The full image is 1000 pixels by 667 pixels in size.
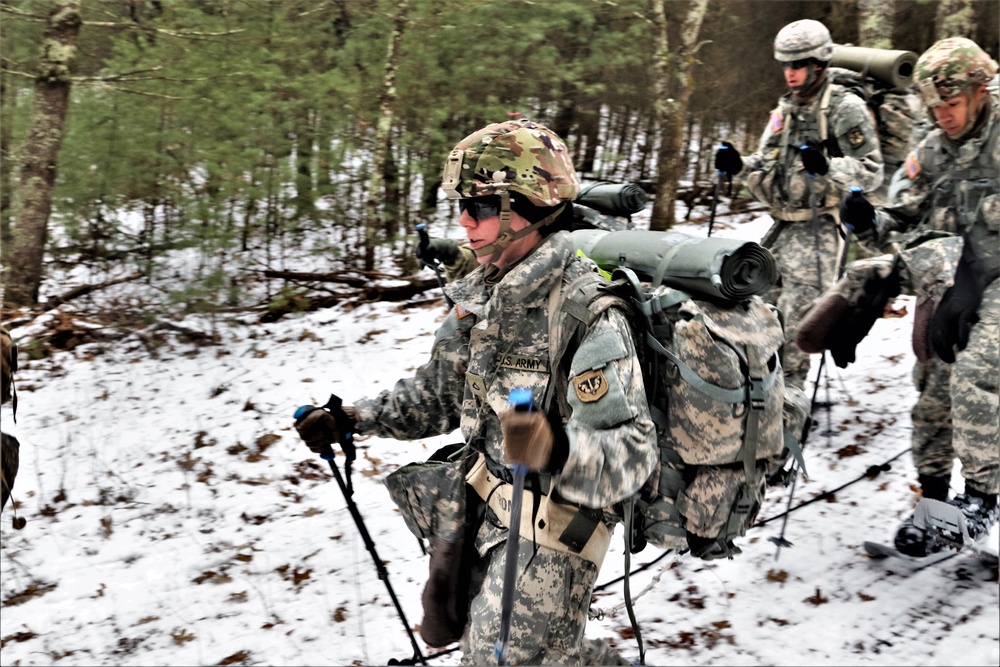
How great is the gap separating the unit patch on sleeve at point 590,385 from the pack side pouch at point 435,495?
87 cm

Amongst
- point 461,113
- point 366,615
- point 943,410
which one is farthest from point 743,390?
point 461,113

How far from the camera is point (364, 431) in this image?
3.36 meters

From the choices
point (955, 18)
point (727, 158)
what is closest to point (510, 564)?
point (727, 158)

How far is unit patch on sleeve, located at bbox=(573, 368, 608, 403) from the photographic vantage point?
99.0 inches

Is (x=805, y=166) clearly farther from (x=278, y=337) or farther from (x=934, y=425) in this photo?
(x=278, y=337)

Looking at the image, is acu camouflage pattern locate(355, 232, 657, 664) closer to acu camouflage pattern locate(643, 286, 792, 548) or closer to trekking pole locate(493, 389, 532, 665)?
trekking pole locate(493, 389, 532, 665)

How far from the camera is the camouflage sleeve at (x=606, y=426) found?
7.85 ft

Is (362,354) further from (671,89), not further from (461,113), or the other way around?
(671,89)

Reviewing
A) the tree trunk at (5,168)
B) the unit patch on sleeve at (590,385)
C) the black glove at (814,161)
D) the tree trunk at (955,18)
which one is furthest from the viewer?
the tree trunk at (955,18)

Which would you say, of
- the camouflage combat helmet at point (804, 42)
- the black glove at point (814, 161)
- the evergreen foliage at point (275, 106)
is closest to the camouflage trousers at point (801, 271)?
the black glove at point (814, 161)

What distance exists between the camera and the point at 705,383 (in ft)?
9.61

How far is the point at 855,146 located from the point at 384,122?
4899 mm

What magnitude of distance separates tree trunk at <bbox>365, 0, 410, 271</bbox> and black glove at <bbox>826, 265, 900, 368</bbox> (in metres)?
5.57

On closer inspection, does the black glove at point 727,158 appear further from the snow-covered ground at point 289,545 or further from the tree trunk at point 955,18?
the tree trunk at point 955,18
